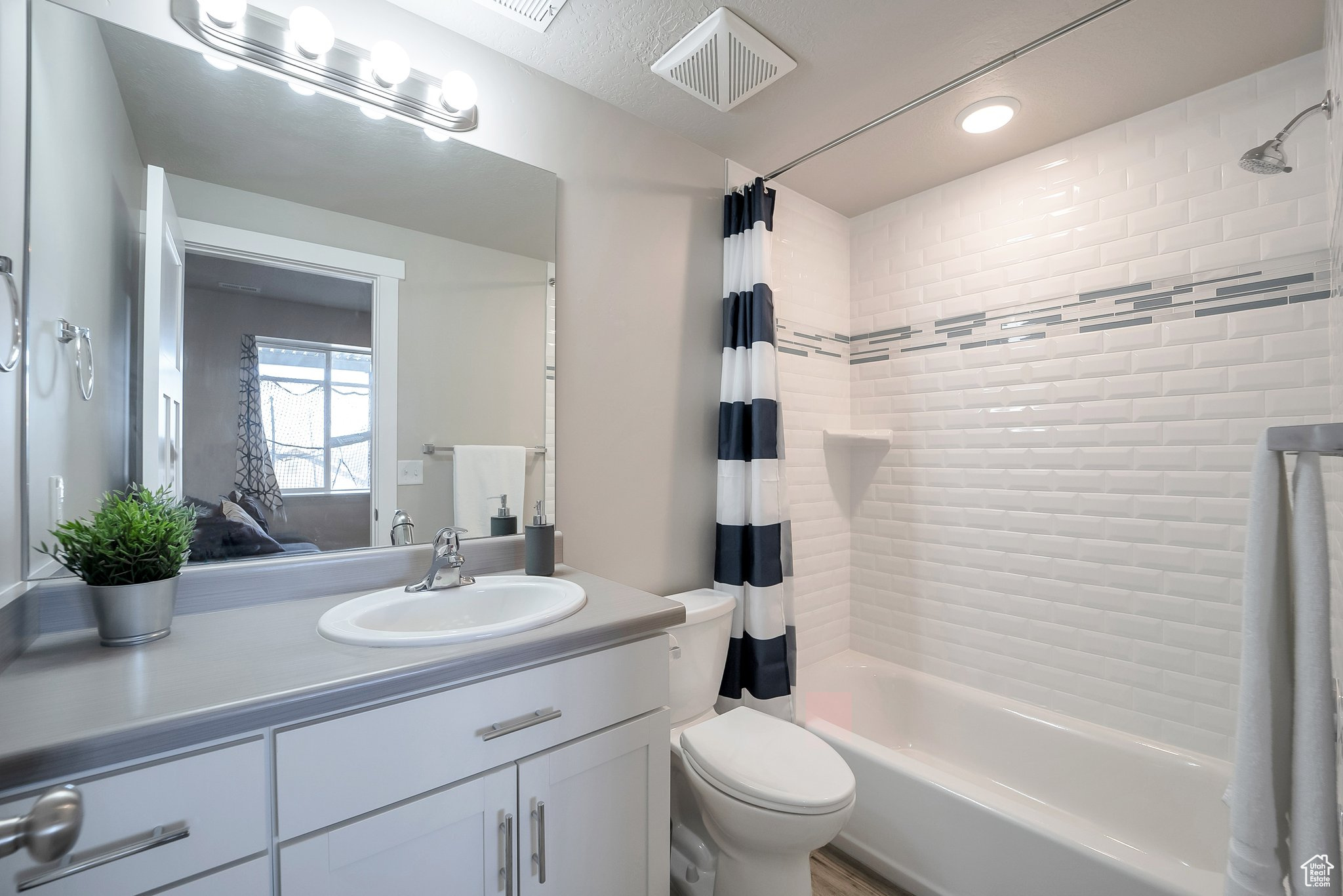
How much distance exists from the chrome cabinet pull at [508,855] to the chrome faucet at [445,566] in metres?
0.54

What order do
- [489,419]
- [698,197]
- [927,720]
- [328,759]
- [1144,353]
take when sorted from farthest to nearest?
[927,720]
[698,197]
[1144,353]
[489,419]
[328,759]

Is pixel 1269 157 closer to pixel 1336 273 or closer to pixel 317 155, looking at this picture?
pixel 1336 273

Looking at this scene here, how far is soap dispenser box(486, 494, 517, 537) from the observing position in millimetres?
1637

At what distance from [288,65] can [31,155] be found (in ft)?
1.79

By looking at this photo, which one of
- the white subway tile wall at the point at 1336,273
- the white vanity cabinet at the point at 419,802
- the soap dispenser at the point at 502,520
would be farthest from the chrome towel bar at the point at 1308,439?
the soap dispenser at the point at 502,520

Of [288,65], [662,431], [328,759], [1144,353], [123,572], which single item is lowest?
[328,759]

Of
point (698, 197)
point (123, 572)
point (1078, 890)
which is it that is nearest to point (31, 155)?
point (123, 572)

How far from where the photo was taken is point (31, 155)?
99cm

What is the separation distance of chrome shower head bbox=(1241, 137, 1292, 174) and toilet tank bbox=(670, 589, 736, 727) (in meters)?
1.85

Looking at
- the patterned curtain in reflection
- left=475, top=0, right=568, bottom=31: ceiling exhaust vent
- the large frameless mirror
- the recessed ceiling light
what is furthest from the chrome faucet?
the recessed ceiling light

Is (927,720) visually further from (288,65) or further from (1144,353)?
(288,65)

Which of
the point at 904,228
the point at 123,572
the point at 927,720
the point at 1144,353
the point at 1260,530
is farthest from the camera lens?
the point at 904,228

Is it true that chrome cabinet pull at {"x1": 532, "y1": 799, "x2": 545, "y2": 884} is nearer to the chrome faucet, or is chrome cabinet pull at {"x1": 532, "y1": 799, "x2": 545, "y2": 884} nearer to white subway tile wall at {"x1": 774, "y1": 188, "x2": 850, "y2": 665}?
the chrome faucet

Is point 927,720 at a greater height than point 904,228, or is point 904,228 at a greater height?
point 904,228
